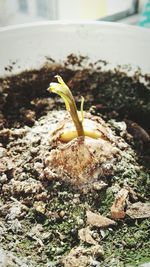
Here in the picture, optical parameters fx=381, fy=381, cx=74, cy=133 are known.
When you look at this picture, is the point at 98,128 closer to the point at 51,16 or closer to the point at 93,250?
Result: the point at 93,250

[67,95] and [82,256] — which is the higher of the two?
[67,95]

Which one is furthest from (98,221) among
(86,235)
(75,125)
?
(75,125)

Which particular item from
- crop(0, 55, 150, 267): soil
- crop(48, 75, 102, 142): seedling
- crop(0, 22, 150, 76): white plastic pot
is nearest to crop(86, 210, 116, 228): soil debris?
crop(0, 55, 150, 267): soil

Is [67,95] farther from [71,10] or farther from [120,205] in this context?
[71,10]

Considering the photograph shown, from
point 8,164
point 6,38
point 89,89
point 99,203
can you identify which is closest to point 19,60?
point 6,38

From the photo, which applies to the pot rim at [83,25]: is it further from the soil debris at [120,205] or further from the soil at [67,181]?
the soil debris at [120,205]

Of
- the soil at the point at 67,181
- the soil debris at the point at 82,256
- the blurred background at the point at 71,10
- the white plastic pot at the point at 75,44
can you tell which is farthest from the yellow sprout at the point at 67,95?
the blurred background at the point at 71,10
